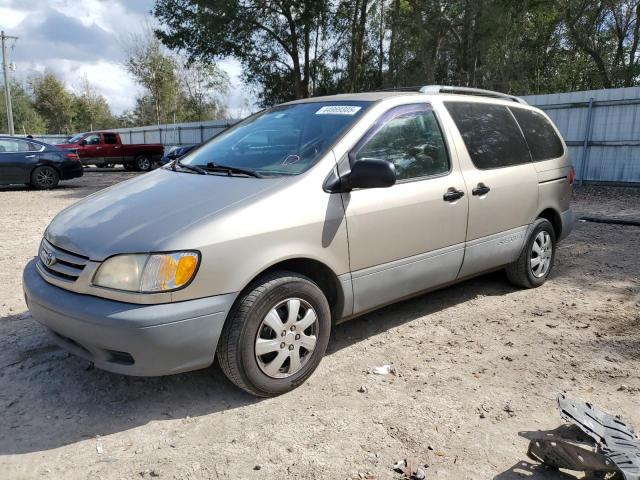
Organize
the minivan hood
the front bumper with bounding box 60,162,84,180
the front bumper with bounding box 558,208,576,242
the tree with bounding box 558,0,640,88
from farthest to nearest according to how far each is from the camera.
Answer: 1. the tree with bounding box 558,0,640,88
2. the front bumper with bounding box 60,162,84,180
3. the front bumper with bounding box 558,208,576,242
4. the minivan hood

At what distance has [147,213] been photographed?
300cm

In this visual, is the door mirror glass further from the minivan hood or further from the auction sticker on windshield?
the auction sticker on windshield

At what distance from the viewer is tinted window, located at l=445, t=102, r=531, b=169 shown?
423 centimetres

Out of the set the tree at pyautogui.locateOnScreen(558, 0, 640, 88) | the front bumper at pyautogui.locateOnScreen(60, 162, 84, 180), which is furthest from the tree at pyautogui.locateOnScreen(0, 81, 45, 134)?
the tree at pyautogui.locateOnScreen(558, 0, 640, 88)

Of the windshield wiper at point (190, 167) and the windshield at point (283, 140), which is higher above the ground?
the windshield at point (283, 140)

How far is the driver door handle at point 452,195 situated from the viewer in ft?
12.7

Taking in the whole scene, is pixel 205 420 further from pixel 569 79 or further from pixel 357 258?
pixel 569 79

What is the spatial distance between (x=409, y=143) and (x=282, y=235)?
1.38 metres

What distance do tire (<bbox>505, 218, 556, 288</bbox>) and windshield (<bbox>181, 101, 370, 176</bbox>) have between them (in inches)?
85.4

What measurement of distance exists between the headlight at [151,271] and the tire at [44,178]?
13.1m

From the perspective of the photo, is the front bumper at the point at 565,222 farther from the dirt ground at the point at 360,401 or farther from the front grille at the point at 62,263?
the front grille at the point at 62,263

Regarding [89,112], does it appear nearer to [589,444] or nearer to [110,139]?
[110,139]

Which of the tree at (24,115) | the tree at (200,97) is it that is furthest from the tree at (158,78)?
the tree at (24,115)

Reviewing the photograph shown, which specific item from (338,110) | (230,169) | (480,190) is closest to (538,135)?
(480,190)
